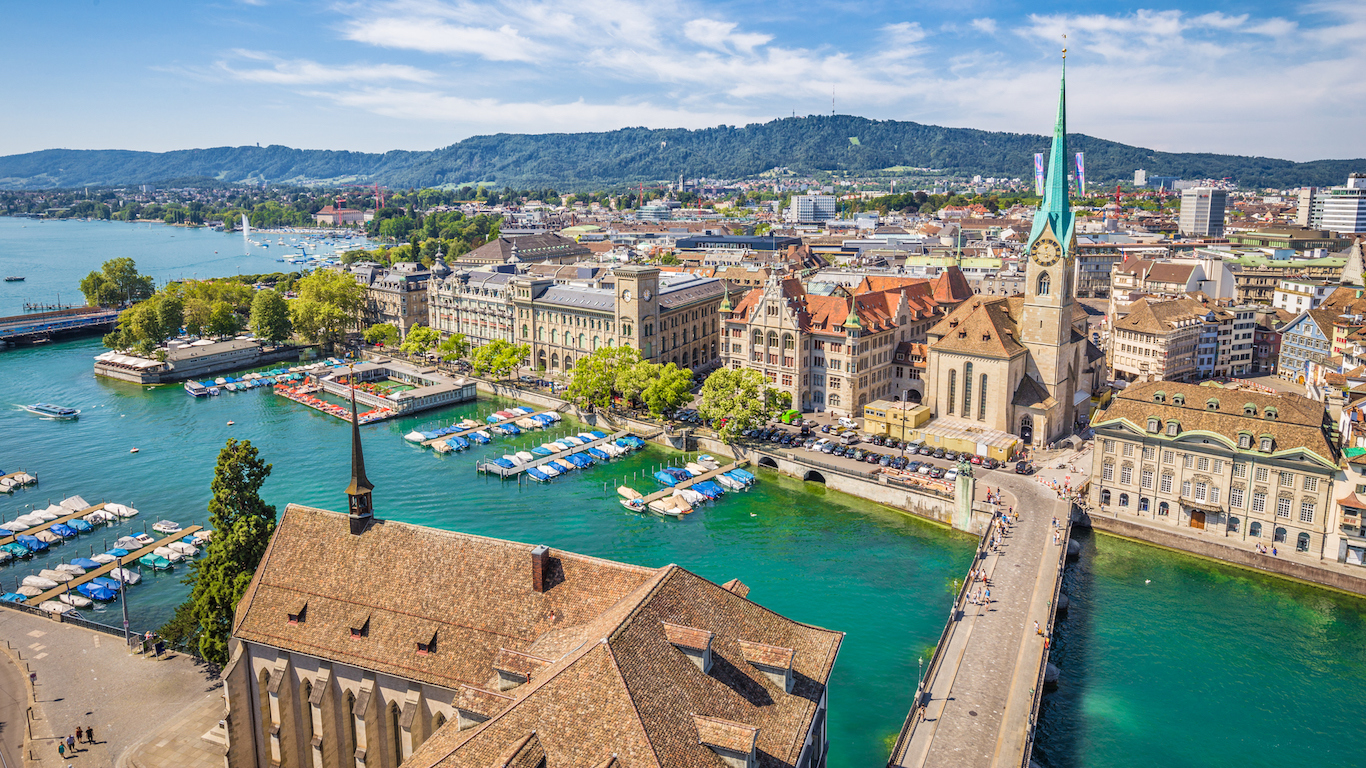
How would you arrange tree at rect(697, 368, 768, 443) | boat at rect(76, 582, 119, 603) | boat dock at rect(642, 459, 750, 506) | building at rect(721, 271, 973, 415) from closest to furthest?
boat at rect(76, 582, 119, 603), boat dock at rect(642, 459, 750, 506), tree at rect(697, 368, 768, 443), building at rect(721, 271, 973, 415)

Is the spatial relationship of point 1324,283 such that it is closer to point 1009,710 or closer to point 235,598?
point 1009,710

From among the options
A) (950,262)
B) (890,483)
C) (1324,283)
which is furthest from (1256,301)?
(890,483)

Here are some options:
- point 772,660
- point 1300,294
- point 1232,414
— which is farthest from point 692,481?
point 1300,294

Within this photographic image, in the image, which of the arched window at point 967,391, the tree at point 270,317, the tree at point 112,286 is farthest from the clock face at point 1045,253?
the tree at point 112,286

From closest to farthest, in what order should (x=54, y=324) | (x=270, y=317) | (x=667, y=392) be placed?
(x=667, y=392) → (x=270, y=317) → (x=54, y=324)

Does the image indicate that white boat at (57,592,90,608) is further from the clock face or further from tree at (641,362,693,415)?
the clock face

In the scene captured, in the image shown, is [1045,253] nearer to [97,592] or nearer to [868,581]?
[868,581]

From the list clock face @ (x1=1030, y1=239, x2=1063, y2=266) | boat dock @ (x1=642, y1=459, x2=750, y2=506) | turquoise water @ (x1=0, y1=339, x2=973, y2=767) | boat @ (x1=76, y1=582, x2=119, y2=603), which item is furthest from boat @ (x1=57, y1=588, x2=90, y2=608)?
clock face @ (x1=1030, y1=239, x2=1063, y2=266)
